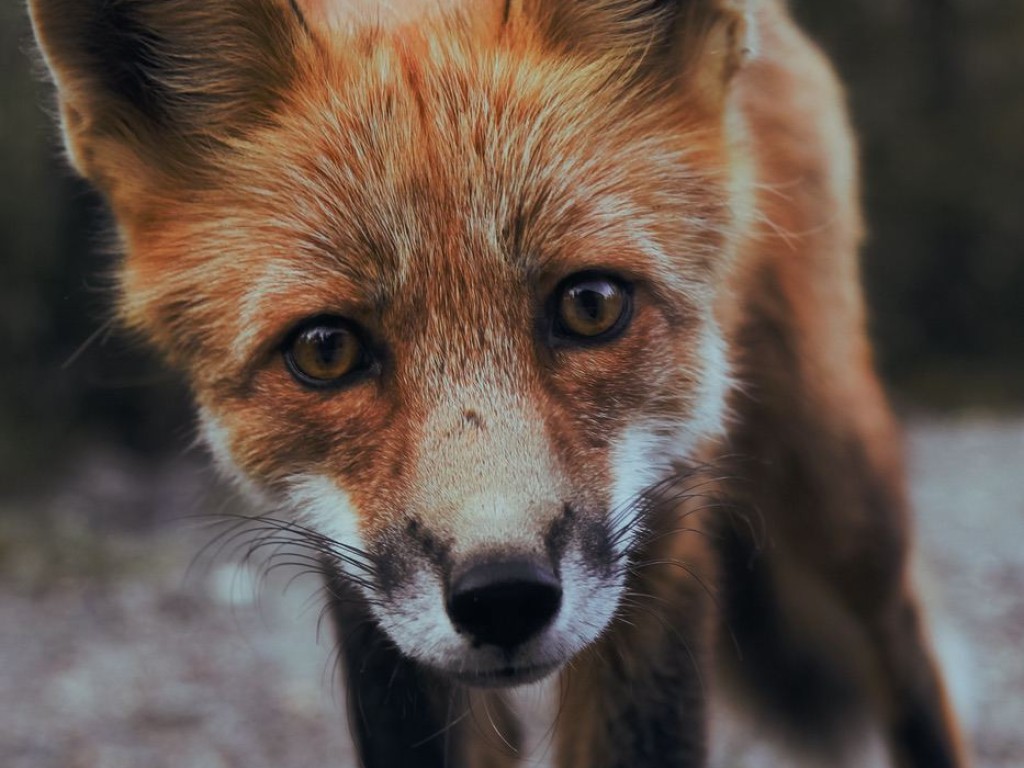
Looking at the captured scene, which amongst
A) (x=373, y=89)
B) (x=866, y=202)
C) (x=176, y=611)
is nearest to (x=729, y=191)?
(x=373, y=89)

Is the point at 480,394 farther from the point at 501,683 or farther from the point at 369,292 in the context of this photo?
the point at 501,683

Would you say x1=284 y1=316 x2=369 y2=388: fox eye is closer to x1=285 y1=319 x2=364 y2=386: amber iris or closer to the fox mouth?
x1=285 y1=319 x2=364 y2=386: amber iris

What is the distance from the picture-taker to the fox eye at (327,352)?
1.90 m

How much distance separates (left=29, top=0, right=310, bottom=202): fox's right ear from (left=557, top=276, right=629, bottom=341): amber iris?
24.2 inches

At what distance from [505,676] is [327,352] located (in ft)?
1.83

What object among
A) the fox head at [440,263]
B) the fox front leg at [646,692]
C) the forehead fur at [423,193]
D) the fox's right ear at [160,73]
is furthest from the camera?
the fox front leg at [646,692]

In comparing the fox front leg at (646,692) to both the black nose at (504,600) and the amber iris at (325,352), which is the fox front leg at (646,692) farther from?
the amber iris at (325,352)

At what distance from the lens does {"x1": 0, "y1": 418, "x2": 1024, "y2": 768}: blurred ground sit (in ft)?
13.1

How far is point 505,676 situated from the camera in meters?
1.78

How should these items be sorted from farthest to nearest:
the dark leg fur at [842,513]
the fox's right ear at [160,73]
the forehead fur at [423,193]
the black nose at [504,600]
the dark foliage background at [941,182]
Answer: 1. the dark foliage background at [941,182]
2. the dark leg fur at [842,513]
3. the fox's right ear at [160,73]
4. the forehead fur at [423,193]
5. the black nose at [504,600]

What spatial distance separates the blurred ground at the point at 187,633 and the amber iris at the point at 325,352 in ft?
4.12

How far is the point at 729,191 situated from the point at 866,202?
716 centimetres

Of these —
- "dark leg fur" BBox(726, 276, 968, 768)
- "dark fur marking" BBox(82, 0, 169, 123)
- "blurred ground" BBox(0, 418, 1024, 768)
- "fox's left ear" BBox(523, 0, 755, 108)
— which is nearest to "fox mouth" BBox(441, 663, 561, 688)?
"dark leg fur" BBox(726, 276, 968, 768)

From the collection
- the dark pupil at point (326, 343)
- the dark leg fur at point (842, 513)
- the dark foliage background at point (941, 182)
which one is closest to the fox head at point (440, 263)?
the dark pupil at point (326, 343)
